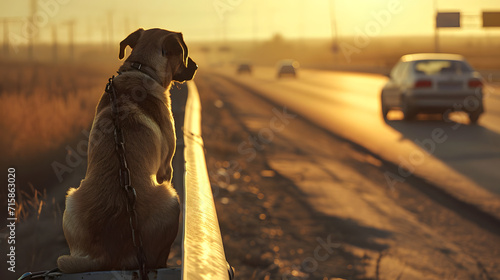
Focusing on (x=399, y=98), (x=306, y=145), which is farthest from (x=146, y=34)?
(x=399, y=98)

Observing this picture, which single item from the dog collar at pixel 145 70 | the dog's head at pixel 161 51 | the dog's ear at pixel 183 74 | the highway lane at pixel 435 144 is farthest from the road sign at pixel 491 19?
the dog collar at pixel 145 70

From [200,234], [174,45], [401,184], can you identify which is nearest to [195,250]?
[200,234]

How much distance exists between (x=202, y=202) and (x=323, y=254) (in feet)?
9.92

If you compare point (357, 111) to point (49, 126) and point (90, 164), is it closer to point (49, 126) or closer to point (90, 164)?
point (49, 126)

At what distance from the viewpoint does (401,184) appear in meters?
9.80

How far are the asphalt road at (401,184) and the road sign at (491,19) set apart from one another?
49664 mm

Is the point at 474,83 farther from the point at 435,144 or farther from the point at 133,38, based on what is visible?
the point at 133,38

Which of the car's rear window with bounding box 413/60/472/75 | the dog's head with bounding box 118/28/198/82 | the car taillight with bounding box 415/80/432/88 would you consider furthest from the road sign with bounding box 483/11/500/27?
the dog's head with bounding box 118/28/198/82

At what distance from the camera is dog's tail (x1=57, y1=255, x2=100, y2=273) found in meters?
2.78

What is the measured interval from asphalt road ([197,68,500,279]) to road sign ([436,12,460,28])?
186 feet

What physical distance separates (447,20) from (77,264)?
76120 mm

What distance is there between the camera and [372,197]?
8852mm

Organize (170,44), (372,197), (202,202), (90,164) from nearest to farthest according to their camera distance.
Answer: (90,164)
(202,202)
(170,44)
(372,197)

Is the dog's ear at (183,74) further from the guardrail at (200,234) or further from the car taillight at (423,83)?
the car taillight at (423,83)
